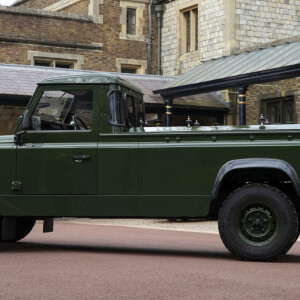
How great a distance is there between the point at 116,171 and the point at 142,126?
3.41ft

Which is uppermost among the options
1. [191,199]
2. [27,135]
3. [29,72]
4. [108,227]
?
[29,72]

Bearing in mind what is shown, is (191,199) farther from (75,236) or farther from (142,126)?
(75,236)

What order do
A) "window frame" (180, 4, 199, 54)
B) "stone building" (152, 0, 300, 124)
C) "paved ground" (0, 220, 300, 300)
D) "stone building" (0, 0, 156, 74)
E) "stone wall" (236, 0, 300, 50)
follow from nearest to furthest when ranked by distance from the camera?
"paved ground" (0, 220, 300, 300) → "stone building" (152, 0, 300, 124) → "stone wall" (236, 0, 300, 50) → "stone building" (0, 0, 156, 74) → "window frame" (180, 4, 199, 54)

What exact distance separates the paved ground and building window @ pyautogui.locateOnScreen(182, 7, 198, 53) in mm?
18239

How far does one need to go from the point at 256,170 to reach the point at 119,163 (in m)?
1.58

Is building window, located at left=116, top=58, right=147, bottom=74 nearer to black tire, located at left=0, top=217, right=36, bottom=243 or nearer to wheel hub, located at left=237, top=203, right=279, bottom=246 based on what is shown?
black tire, located at left=0, top=217, right=36, bottom=243

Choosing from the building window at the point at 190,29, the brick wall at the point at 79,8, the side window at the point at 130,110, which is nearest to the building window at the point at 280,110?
the building window at the point at 190,29

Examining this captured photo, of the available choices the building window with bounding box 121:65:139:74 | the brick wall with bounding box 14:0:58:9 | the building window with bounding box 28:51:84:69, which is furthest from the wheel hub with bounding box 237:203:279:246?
the brick wall with bounding box 14:0:58:9

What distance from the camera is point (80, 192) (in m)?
9.20

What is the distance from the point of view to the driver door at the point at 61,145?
923cm

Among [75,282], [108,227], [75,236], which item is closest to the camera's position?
[75,282]

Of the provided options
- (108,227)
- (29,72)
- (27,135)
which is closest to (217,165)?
(27,135)

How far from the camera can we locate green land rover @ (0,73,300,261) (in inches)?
338

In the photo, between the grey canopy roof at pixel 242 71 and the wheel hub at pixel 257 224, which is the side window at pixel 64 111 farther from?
the grey canopy roof at pixel 242 71
